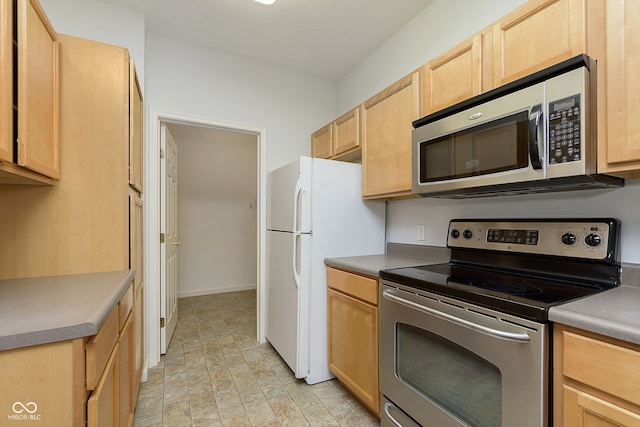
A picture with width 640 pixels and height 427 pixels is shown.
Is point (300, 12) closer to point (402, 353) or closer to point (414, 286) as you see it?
point (414, 286)

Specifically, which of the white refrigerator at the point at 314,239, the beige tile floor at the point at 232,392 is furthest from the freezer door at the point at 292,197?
the beige tile floor at the point at 232,392

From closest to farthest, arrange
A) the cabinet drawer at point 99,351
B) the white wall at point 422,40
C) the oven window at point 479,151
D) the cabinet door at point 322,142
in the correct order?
the cabinet drawer at point 99,351 → the oven window at point 479,151 → the white wall at point 422,40 → the cabinet door at point 322,142

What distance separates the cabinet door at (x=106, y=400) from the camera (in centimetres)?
88

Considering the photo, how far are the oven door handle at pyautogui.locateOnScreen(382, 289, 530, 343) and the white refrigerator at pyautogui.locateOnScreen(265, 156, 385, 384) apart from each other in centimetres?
72

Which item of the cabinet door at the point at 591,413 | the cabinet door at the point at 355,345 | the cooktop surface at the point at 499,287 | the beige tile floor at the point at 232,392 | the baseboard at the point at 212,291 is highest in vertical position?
the cooktop surface at the point at 499,287

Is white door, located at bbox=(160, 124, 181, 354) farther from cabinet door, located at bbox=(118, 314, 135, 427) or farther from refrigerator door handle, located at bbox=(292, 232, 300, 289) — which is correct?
refrigerator door handle, located at bbox=(292, 232, 300, 289)

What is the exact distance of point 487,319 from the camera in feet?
3.47

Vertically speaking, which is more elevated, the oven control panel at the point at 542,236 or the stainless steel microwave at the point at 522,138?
the stainless steel microwave at the point at 522,138

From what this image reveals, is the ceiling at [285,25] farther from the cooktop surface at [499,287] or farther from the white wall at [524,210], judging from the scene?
the cooktop surface at [499,287]

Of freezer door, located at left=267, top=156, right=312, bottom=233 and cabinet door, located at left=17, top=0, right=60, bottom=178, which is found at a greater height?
cabinet door, located at left=17, top=0, right=60, bottom=178

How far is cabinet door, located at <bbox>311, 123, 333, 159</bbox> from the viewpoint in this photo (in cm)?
269

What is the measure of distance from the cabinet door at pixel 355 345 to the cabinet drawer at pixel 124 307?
3.95 ft
